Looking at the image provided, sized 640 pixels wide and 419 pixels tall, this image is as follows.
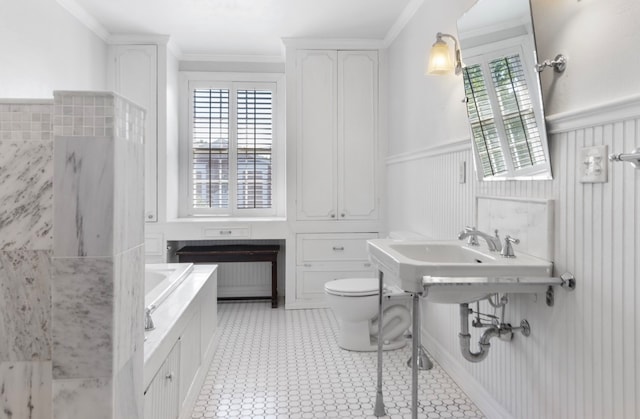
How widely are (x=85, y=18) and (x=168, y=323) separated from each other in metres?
2.73

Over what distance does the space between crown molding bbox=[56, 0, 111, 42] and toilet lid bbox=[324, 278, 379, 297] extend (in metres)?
2.67

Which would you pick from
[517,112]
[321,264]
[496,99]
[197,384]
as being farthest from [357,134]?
[197,384]

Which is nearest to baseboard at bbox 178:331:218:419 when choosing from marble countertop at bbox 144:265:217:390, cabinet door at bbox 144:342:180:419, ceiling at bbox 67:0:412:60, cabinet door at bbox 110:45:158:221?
cabinet door at bbox 144:342:180:419

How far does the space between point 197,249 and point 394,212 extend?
1.79 m

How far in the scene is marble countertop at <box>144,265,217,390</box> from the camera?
4.72 feet

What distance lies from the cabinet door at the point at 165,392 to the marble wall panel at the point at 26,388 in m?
0.30

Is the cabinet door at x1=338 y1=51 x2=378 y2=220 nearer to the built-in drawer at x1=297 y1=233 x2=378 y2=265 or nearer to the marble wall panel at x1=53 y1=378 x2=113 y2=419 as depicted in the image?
the built-in drawer at x1=297 y1=233 x2=378 y2=265

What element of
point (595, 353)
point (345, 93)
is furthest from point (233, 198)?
point (595, 353)

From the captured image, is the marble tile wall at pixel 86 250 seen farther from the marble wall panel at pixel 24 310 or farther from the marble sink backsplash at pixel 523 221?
the marble sink backsplash at pixel 523 221

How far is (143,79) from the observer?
12.3 ft

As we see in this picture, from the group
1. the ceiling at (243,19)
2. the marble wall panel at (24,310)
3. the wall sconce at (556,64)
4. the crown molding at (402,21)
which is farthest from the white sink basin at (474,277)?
the ceiling at (243,19)

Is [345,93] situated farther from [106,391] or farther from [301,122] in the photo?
[106,391]

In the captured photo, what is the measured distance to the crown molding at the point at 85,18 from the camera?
Result: 304 centimetres

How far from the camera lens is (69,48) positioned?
3.11 m
